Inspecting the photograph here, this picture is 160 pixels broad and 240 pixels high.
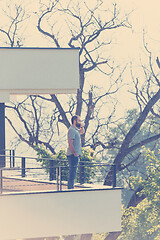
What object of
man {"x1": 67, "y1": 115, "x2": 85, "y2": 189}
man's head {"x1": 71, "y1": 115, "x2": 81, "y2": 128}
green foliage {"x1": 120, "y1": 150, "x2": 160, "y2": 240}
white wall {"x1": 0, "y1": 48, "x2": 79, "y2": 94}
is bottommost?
green foliage {"x1": 120, "y1": 150, "x2": 160, "y2": 240}

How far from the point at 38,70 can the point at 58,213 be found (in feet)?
16.9

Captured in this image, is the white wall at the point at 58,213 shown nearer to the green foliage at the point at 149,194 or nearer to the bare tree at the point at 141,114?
the green foliage at the point at 149,194

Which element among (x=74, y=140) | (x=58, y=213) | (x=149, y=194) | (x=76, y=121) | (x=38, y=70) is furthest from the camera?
(x=149, y=194)

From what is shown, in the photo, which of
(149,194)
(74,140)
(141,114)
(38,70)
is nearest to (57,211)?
(74,140)

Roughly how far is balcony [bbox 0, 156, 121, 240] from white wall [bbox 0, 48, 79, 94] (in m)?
3.89

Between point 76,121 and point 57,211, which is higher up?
point 76,121

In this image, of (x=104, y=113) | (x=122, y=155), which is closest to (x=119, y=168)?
(x=122, y=155)

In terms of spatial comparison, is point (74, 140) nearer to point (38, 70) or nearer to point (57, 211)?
point (57, 211)

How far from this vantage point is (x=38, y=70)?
64.2 ft

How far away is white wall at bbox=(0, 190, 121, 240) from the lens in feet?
50.3

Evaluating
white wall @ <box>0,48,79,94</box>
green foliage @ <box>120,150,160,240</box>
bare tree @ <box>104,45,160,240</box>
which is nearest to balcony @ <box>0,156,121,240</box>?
white wall @ <box>0,48,79,94</box>

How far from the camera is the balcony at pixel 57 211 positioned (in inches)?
603

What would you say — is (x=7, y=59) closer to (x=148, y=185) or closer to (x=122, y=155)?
(x=148, y=185)

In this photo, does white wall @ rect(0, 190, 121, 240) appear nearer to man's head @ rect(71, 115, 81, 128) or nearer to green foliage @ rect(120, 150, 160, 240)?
man's head @ rect(71, 115, 81, 128)
